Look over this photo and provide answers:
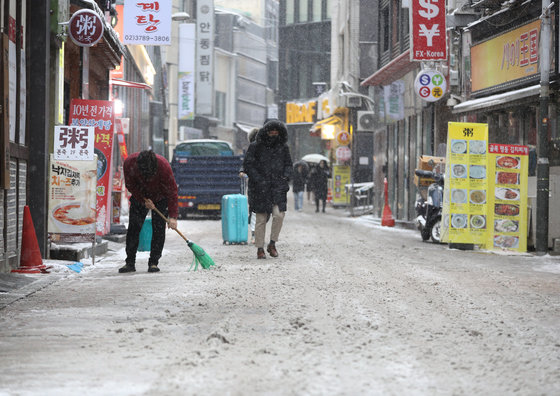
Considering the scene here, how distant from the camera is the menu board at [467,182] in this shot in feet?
52.2

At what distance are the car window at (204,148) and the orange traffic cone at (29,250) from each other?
65.5 feet

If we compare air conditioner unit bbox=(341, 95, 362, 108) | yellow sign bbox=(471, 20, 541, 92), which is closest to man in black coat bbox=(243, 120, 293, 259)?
yellow sign bbox=(471, 20, 541, 92)

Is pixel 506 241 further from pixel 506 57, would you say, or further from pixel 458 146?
pixel 506 57

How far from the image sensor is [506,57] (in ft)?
63.8

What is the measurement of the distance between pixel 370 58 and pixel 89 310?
115 feet

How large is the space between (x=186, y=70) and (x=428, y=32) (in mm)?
36567

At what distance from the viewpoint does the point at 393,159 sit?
30.1 m

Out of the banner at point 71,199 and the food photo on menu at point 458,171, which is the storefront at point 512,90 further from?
the banner at point 71,199

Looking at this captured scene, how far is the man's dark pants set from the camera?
11438 millimetres

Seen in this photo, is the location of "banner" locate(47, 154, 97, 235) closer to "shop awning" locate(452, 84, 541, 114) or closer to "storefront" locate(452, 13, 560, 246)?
"storefront" locate(452, 13, 560, 246)

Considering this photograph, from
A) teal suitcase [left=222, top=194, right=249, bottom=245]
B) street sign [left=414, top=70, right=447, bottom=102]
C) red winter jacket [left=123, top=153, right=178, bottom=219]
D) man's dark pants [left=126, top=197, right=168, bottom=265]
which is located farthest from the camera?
street sign [left=414, top=70, right=447, bottom=102]

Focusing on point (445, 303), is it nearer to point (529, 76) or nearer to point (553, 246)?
point (553, 246)

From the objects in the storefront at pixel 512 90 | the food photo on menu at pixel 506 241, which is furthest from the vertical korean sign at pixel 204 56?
the food photo on menu at pixel 506 241

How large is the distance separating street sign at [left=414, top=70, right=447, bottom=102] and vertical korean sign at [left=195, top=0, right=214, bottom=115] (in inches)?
1497
